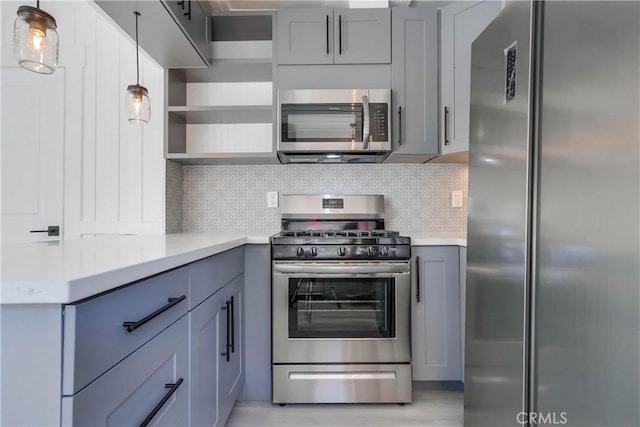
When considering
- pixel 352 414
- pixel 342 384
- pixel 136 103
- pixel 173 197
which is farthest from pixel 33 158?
pixel 352 414

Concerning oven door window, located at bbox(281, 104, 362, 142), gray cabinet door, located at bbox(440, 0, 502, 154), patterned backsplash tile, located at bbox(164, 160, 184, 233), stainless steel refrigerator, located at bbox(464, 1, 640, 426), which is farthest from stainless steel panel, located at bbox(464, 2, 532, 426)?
patterned backsplash tile, located at bbox(164, 160, 184, 233)

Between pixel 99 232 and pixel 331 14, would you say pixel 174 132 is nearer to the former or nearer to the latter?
pixel 99 232

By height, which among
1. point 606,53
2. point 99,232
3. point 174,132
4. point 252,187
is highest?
point 174,132

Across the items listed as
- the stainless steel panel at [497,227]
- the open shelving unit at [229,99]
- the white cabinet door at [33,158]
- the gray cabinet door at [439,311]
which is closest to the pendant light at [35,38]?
the open shelving unit at [229,99]

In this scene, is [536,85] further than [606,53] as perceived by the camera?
Yes

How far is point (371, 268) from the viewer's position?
1.68 meters

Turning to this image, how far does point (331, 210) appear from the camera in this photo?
220cm

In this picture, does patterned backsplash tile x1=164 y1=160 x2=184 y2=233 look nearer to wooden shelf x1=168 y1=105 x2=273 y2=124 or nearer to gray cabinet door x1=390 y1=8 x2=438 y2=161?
wooden shelf x1=168 y1=105 x2=273 y2=124

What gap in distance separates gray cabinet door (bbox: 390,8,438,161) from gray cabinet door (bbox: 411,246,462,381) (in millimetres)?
674

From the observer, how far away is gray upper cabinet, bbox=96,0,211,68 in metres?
1.47

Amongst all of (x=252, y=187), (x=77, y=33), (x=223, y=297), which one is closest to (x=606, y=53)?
(x=223, y=297)

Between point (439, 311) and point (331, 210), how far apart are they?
0.93 metres

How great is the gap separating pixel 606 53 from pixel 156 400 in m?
1.37

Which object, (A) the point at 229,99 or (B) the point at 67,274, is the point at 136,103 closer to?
(A) the point at 229,99
